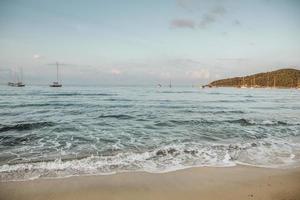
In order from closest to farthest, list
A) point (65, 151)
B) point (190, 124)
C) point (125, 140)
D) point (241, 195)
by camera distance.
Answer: point (241, 195) → point (65, 151) → point (125, 140) → point (190, 124)

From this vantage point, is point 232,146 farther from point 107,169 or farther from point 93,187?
point 93,187

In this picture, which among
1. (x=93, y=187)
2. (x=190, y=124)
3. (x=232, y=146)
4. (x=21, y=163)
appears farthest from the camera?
(x=190, y=124)

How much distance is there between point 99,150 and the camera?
941 cm

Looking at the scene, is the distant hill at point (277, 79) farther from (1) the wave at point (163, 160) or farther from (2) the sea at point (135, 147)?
(1) the wave at point (163, 160)

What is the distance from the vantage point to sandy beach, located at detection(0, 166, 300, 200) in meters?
5.42

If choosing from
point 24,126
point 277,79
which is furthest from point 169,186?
point 277,79

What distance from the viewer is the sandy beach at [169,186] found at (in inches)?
213

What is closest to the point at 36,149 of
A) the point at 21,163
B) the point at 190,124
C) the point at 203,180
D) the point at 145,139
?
the point at 21,163

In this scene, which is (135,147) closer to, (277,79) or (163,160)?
(163,160)

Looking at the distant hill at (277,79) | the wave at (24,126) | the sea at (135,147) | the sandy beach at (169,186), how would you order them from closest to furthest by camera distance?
the sandy beach at (169,186)
the sea at (135,147)
the wave at (24,126)
the distant hill at (277,79)

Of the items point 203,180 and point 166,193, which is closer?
point 166,193

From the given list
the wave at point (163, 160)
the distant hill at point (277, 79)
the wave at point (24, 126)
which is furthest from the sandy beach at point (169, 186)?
the distant hill at point (277, 79)

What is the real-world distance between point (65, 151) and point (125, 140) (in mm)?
2641

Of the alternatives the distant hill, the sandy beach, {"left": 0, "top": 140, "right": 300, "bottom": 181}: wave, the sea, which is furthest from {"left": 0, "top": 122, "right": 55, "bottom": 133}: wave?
the distant hill
